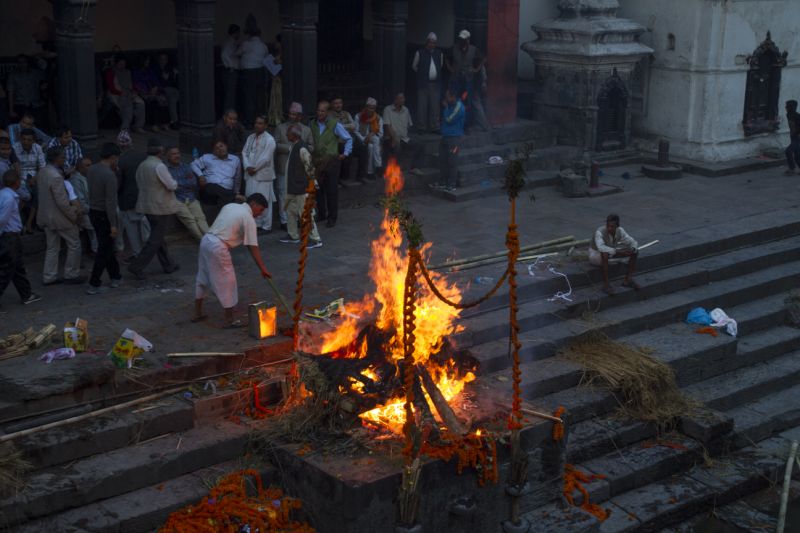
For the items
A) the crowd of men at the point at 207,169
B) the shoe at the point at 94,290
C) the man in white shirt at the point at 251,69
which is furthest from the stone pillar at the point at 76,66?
the man in white shirt at the point at 251,69

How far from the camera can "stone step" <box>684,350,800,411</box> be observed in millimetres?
12000

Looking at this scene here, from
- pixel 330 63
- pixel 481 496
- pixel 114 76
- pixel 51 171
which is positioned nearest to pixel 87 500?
pixel 481 496

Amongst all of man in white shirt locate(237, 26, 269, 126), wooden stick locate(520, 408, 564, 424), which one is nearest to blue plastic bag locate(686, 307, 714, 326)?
wooden stick locate(520, 408, 564, 424)

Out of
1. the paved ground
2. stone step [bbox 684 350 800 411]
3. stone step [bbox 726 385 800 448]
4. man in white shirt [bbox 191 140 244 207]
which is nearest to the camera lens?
the paved ground

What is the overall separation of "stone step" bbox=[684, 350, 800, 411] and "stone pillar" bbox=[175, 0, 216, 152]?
7.60m

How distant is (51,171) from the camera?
12023mm

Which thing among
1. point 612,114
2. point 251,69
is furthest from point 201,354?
point 612,114

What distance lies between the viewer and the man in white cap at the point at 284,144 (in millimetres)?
14711

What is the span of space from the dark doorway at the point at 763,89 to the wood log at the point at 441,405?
42.0ft

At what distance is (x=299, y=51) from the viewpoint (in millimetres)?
16203

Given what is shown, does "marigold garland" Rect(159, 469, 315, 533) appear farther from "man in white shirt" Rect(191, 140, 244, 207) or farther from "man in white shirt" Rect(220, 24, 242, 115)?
"man in white shirt" Rect(220, 24, 242, 115)

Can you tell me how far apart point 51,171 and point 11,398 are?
3.70 meters

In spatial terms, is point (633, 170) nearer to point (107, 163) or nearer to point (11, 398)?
point (107, 163)

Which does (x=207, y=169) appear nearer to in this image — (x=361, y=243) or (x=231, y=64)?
(x=361, y=243)
